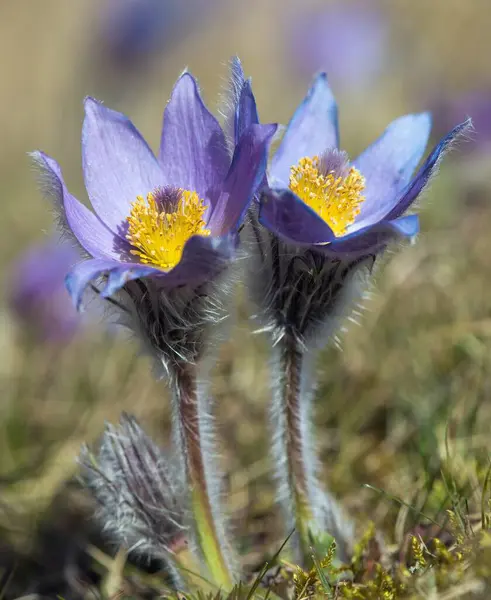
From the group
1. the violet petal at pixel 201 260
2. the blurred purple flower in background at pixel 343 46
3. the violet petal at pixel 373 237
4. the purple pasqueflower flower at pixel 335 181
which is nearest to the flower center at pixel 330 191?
the purple pasqueflower flower at pixel 335 181

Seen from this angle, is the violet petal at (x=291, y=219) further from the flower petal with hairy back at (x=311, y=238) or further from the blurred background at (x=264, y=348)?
the blurred background at (x=264, y=348)

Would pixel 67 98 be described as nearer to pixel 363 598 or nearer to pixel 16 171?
pixel 16 171

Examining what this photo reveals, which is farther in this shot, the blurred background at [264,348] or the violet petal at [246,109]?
the blurred background at [264,348]

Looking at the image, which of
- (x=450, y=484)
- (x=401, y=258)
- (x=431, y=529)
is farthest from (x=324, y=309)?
(x=401, y=258)

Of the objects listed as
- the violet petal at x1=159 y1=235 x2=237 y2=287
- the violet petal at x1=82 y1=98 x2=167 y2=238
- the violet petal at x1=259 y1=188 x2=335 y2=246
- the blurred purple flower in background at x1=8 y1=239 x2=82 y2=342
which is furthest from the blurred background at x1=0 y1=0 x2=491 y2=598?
the violet petal at x1=259 y1=188 x2=335 y2=246

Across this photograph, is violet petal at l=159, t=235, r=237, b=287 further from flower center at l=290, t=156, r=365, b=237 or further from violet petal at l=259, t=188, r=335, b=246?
flower center at l=290, t=156, r=365, b=237

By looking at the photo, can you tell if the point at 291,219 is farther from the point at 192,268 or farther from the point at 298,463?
the point at 298,463
